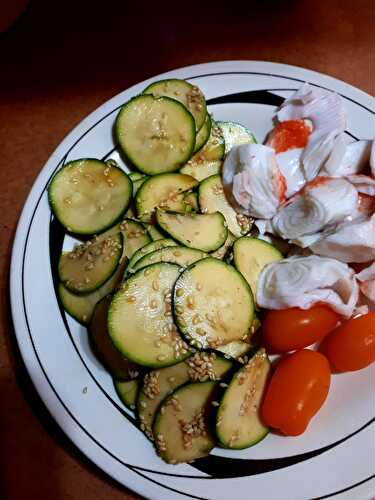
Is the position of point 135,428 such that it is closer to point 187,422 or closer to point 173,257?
point 187,422

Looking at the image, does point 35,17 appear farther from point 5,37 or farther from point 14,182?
point 14,182

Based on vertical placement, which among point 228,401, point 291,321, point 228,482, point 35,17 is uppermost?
point 35,17

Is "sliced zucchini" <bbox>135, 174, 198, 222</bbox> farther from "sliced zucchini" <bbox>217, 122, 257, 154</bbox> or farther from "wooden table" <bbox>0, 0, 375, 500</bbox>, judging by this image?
"wooden table" <bbox>0, 0, 375, 500</bbox>

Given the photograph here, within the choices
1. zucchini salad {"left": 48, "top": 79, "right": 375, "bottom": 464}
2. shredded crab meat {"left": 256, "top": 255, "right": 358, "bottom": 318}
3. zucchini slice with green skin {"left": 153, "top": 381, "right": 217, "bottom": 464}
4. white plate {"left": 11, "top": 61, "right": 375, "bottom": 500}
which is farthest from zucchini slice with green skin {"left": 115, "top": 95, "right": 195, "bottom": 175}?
zucchini slice with green skin {"left": 153, "top": 381, "right": 217, "bottom": 464}

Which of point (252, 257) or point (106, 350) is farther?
point (252, 257)

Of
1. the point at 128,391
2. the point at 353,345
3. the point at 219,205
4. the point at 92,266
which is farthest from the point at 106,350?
the point at 353,345

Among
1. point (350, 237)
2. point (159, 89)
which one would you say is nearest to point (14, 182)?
point (159, 89)

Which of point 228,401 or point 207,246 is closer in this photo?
point 228,401
